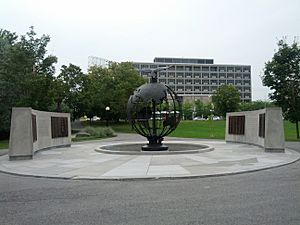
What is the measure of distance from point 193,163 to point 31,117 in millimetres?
7690

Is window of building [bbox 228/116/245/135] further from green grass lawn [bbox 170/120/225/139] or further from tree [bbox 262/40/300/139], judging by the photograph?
green grass lawn [bbox 170/120/225/139]

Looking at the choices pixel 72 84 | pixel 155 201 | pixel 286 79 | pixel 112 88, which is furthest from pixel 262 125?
pixel 72 84

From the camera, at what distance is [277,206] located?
22.5 feet

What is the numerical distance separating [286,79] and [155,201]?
2328 cm

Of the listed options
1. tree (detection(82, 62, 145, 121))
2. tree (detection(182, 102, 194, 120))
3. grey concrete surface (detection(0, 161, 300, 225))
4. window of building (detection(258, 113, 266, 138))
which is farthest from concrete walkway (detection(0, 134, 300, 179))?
tree (detection(182, 102, 194, 120))

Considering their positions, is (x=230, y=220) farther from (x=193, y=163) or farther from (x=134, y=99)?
(x=134, y=99)

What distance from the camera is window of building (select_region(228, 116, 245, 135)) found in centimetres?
2270

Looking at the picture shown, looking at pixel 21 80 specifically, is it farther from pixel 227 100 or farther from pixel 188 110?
pixel 188 110

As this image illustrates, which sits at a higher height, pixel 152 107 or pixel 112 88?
pixel 112 88

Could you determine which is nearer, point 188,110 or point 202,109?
point 188,110

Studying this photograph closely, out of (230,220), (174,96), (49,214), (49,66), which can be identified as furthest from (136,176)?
(49,66)

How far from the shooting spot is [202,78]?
124812 millimetres

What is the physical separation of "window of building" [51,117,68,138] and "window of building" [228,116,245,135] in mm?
11156

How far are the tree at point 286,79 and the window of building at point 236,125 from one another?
19.9 ft
